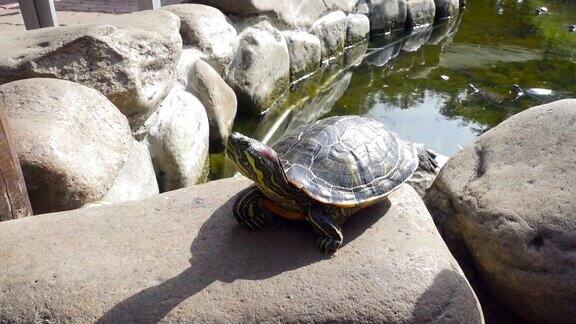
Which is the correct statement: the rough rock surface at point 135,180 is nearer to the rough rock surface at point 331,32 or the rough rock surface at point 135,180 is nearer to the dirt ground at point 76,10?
the dirt ground at point 76,10

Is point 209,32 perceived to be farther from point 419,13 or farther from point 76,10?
point 419,13

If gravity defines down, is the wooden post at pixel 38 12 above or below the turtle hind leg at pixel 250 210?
below

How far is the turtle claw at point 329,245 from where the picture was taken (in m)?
2.09

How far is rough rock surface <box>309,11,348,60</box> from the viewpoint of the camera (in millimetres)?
6281

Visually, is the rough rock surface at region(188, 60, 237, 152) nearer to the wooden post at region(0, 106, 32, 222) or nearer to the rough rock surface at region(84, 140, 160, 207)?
the rough rock surface at region(84, 140, 160, 207)

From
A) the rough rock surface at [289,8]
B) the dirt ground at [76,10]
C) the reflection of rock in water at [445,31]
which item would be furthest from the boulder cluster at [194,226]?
the reflection of rock in water at [445,31]

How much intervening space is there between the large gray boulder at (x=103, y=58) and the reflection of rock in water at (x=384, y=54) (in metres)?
4.02

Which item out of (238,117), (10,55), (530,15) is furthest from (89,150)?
(530,15)

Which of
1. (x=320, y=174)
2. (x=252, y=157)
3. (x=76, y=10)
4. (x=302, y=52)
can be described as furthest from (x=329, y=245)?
(x=76, y=10)

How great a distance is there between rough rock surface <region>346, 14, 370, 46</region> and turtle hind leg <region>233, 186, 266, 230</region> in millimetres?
5244

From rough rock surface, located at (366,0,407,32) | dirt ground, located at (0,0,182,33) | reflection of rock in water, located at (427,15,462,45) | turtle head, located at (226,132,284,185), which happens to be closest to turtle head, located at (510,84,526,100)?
reflection of rock in water, located at (427,15,462,45)

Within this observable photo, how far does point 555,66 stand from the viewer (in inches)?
263

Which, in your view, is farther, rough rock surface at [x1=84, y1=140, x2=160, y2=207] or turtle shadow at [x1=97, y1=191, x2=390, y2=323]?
rough rock surface at [x1=84, y1=140, x2=160, y2=207]

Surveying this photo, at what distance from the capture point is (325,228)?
6.81 feet
